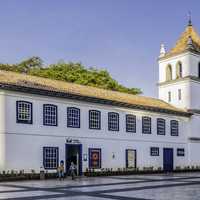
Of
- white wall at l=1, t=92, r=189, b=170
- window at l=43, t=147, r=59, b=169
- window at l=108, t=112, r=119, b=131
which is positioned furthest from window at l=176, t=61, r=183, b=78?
window at l=43, t=147, r=59, b=169

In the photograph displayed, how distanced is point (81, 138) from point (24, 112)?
236 inches

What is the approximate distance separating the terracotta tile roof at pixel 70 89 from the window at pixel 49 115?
51.0 inches

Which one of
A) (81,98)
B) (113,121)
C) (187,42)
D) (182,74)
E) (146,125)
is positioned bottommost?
(146,125)

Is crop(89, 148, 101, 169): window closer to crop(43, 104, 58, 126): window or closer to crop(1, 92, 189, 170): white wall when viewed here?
crop(1, 92, 189, 170): white wall

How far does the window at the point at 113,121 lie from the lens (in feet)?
127

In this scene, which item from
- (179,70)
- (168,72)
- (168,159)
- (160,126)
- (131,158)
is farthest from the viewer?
(168,72)

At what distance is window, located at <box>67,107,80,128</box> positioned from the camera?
115ft

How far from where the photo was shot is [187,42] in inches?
1950

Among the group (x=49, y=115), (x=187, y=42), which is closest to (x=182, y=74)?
(x=187, y=42)

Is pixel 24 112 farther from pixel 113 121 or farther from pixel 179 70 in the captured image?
pixel 179 70

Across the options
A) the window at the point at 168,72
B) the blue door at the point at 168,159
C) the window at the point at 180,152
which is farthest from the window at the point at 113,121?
the window at the point at 168,72

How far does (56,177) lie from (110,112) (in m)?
8.72

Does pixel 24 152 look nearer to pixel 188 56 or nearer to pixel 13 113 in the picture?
pixel 13 113

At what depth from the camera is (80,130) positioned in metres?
35.8
